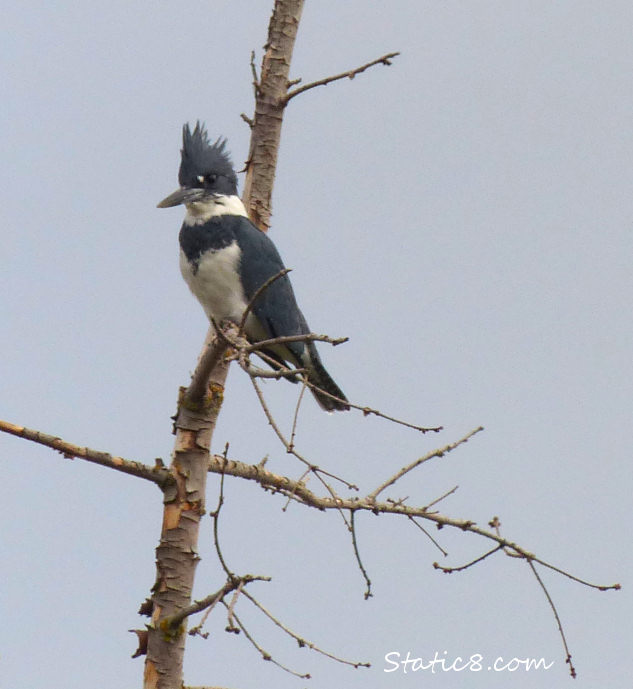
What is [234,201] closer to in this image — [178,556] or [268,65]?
[268,65]

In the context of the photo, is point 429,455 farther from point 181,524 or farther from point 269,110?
point 269,110

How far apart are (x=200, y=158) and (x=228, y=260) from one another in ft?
2.49

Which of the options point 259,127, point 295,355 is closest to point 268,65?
point 259,127

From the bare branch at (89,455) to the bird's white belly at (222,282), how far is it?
3.35 feet

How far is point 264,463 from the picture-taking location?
476 cm

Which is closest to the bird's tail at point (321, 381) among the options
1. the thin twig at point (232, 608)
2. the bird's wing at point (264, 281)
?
the bird's wing at point (264, 281)

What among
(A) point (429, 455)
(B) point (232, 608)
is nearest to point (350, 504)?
(A) point (429, 455)

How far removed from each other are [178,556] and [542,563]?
55.1 inches

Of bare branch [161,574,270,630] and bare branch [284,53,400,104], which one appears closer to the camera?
bare branch [161,574,270,630]

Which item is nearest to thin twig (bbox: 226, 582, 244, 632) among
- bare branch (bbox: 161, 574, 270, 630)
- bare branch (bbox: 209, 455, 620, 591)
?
bare branch (bbox: 161, 574, 270, 630)

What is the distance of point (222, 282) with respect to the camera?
5133mm

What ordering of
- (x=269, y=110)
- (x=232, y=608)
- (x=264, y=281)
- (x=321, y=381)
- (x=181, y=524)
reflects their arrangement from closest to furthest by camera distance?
(x=232, y=608) → (x=181, y=524) → (x=264, y=281) → (x=269, y=110) → (x=321, y=381)

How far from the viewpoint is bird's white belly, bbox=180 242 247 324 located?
5125mm

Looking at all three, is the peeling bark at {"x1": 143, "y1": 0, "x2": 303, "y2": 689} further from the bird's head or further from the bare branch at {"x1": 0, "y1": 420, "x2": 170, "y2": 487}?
the bird's head
